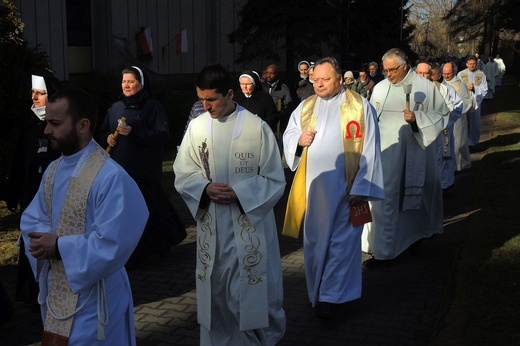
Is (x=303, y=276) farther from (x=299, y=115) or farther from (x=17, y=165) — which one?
(x=17, y=165)

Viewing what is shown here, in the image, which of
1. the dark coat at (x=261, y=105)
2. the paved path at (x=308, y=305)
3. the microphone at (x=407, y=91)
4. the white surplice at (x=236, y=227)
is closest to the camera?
the white surplice at (x=236, y=227)

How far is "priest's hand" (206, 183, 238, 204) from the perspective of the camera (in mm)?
4633

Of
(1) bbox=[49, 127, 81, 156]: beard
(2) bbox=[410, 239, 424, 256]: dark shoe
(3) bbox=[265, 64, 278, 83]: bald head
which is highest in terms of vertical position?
(3) bbox=[265, 64, 278, 83]: bald head

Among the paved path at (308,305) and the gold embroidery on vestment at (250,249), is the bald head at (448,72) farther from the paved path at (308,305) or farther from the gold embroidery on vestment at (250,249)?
the gold embroidery on vestment at (250,249)

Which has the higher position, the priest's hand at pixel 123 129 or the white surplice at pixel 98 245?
the priest's hand at pixel 123 129

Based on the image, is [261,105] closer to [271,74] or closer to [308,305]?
[271,74]

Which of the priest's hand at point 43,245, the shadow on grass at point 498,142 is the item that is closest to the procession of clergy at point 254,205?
the priest's hand at point 43,245

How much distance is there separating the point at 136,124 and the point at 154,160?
46 centimetres

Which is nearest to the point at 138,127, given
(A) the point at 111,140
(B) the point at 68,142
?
(A) the point at 111,140

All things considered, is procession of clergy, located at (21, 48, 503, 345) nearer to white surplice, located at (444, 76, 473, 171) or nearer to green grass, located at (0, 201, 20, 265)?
green grass, located at (0, 201, 20, 265)

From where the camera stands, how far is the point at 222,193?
4629 mm

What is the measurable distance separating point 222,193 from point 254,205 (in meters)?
0.21

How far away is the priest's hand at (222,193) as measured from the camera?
4.63 metres

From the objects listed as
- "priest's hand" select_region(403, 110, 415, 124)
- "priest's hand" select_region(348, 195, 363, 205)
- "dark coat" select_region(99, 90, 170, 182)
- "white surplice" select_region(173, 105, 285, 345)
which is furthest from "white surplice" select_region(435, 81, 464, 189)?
"white surplice" select_region(173, 105, 285, 345)
